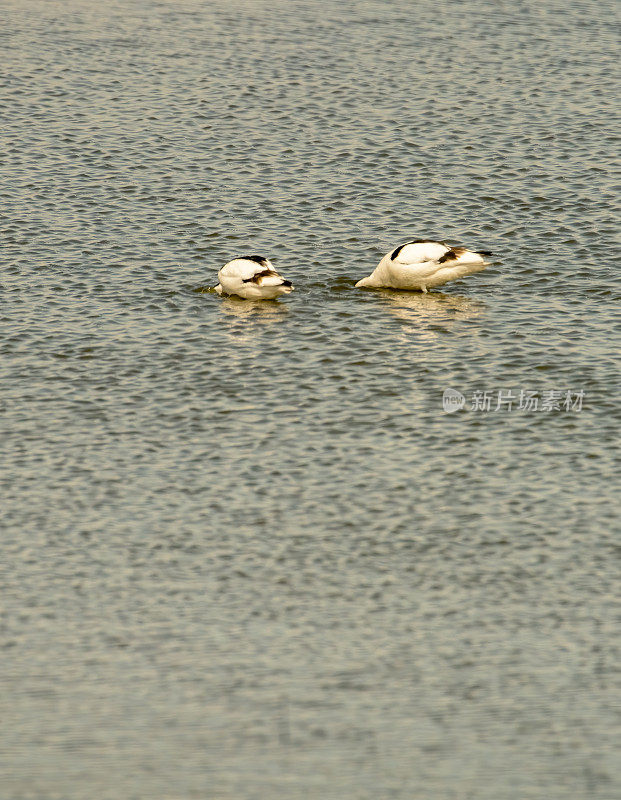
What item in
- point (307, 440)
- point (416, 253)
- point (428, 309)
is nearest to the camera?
point (307, 440)

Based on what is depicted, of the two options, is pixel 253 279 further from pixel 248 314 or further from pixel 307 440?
pixel 307 440

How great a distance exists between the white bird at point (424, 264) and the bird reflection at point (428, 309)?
0.92ft

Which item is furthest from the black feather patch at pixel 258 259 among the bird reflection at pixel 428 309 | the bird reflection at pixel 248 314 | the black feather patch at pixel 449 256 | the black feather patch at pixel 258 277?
the black feather patch at pixel 449 256

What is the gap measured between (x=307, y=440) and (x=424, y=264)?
564cm

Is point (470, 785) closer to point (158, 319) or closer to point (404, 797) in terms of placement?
point (404, 797)

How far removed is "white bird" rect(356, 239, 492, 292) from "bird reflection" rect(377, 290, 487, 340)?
280mm

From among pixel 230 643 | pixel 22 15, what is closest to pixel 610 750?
pixel 230 643

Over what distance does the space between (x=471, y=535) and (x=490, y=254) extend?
8283 mm

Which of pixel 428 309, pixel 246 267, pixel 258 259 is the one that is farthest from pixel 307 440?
pixel 428 309

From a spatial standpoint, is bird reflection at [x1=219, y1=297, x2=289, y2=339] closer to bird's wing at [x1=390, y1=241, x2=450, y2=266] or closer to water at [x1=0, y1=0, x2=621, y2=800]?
water at [x1=0, y1=0, x2=621, y2=800]

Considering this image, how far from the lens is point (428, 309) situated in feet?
70.8

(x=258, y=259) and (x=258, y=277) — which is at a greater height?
(x=258, y=259)

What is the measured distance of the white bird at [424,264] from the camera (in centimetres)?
2147

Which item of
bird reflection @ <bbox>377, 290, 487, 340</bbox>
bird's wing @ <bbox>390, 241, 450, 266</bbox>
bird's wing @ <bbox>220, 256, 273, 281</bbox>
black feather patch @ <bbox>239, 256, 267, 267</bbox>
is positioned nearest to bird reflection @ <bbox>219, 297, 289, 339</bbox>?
bird's wing @ <bbox>220, 256, 273, 281</bbox>
